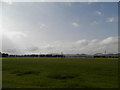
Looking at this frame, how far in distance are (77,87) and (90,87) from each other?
4.66 feet

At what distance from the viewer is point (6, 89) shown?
1881 cm

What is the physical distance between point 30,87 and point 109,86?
8847 mm

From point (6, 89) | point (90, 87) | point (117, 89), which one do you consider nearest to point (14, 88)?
point (6, 89)

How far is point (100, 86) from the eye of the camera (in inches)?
801

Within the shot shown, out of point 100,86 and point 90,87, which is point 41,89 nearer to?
point 90,87

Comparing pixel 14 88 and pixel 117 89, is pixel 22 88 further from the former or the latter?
pixel 117 89

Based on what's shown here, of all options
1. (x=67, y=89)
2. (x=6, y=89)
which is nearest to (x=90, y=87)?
(x=67, y=89)

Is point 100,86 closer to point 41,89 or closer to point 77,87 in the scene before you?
point 77,87

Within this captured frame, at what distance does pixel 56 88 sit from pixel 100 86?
16.6 feet

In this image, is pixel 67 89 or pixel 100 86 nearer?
pixel 67 89

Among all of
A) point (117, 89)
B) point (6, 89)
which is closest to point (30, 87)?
point (6, 89)

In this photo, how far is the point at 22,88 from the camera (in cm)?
1894

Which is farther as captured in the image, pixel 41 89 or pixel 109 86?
pixel 109 86

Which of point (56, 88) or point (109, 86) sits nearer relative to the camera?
point (56, 88)
